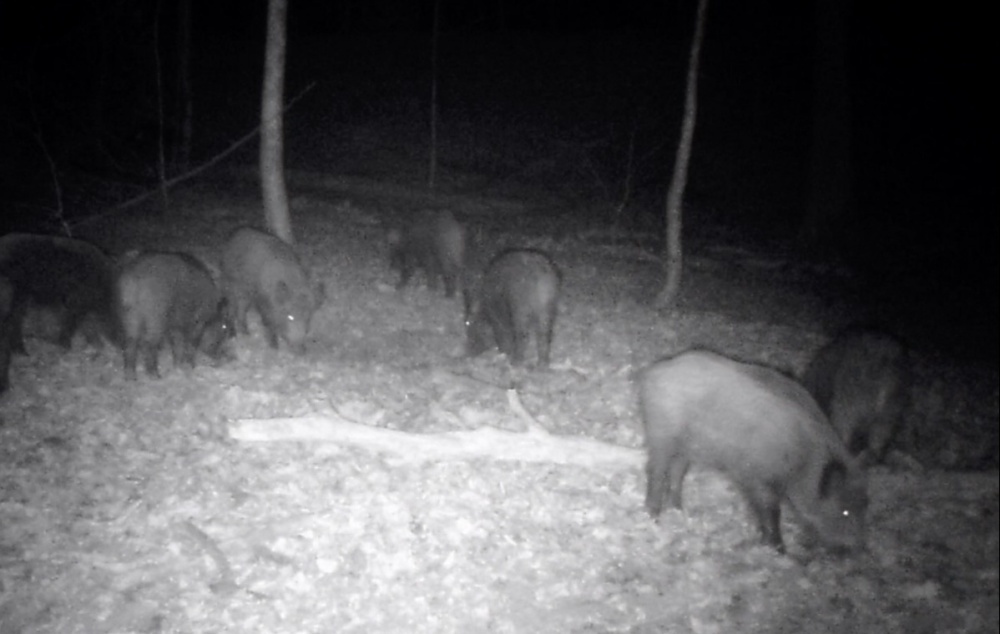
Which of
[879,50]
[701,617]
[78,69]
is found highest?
[879,50]

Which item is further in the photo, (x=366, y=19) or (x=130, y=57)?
(x=366, y=19)

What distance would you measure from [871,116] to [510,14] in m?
23.3

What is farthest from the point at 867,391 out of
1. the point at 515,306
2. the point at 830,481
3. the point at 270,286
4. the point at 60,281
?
the point at 60,281

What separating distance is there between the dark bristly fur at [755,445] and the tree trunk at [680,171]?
5371 mm

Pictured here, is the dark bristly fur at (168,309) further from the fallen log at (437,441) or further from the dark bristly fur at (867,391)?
the dark bristly fur at (867,391)

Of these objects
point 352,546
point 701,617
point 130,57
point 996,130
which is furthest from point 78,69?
point 996,130

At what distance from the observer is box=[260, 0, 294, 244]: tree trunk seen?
12031mm

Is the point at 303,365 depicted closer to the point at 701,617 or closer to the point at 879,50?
the point at 701,617

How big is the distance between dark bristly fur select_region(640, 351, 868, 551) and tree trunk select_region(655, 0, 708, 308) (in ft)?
17.6

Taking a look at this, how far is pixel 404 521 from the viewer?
6.53 metres

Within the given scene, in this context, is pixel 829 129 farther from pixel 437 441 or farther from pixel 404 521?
pixel 404 521

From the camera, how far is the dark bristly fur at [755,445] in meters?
6.35

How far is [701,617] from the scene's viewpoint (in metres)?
5.79

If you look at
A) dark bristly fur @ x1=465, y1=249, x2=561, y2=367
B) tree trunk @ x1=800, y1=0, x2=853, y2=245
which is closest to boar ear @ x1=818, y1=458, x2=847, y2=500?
dark bristly fur @ x1=465, y1=249, x2=561, y2=367
